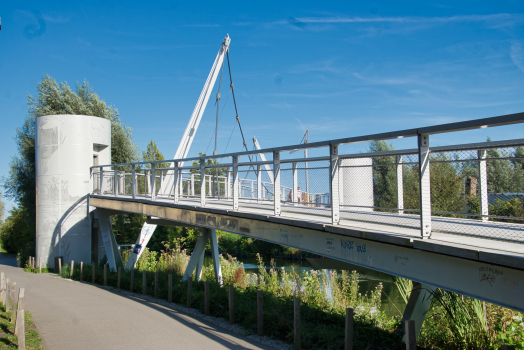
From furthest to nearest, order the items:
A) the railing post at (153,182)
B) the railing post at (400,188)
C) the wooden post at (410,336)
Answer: the railing post at (153,182)
the railing post at (400,188)
the wooden post at (410,336)

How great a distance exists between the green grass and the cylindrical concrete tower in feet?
39.3

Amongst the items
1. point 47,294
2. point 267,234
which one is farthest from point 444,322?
point 47,294

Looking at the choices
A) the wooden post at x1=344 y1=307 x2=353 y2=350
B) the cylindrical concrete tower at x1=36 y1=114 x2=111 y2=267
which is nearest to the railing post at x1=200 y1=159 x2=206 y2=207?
the wooden post at x1=344 y1=307 x2=353 y2=350

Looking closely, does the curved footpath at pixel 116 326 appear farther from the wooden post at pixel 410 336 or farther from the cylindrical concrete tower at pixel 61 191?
the cylindrical concrete tower at pixel 61 191

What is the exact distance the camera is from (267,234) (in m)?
9.29

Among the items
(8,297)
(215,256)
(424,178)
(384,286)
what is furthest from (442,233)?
(384,286)

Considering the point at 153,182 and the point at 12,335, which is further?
the point at 153,182

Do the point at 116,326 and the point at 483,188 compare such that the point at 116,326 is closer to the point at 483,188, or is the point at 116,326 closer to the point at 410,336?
the point at 410,336

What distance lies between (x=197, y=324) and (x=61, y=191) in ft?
49.8

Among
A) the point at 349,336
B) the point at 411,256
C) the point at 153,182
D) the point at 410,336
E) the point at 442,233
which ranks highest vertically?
the point at 153,182

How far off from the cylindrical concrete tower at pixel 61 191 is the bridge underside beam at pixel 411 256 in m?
15.0

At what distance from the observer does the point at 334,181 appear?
726 centimetres

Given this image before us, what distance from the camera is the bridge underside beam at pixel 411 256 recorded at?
452cm

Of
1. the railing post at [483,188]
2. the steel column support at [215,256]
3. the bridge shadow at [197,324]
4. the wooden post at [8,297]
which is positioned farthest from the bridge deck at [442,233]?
the steel column support at [215,256]
